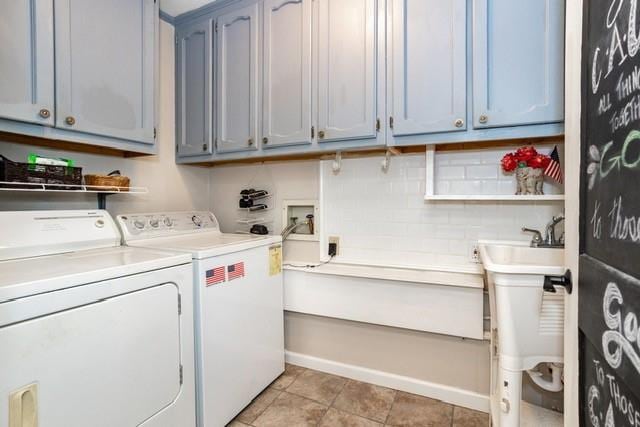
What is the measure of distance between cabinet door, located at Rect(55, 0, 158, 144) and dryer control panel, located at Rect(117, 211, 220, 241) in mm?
472

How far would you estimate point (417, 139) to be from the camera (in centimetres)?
165

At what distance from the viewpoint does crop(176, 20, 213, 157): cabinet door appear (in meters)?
2.20

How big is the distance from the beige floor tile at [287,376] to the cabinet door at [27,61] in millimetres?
1936

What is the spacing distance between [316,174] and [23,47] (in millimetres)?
1620

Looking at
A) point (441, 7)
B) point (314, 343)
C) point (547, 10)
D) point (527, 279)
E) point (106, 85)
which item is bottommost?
A: point (314, 343)

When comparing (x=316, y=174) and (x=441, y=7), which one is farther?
(x=316, y=174)

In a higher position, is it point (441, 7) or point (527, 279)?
point (441, 7)

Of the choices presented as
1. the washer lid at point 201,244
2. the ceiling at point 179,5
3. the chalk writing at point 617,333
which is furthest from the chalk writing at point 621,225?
the ceiling at point 179,5

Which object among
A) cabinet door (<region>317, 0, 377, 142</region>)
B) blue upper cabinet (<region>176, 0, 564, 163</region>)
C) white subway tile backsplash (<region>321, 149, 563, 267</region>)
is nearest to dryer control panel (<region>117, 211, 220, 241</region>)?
blue upper cabinet (<region>176, 0, 564, 163</region>)

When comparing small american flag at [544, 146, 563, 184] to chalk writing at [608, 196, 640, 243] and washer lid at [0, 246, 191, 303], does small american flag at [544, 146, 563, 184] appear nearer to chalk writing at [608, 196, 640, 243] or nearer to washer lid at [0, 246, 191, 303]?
chalk writing at [608, 196, 640, 243]

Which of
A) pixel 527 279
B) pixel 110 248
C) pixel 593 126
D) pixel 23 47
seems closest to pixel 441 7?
pixel 593 126

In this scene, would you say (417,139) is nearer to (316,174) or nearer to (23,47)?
(316,174)

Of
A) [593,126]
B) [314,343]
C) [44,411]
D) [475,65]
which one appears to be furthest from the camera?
[314,343]

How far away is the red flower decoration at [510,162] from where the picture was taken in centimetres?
168
